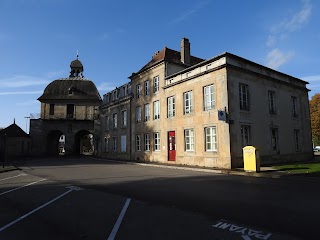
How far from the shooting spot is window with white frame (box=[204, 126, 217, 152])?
17.8 m

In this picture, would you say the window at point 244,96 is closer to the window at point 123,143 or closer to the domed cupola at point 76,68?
the window at point 123,143

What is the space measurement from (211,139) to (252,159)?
4106mm

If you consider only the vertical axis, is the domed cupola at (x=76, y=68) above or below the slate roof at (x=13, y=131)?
above

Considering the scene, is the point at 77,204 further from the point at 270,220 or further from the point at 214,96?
the point at 214,96

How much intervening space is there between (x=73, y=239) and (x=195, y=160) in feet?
49.7

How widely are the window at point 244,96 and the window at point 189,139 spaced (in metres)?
4.25

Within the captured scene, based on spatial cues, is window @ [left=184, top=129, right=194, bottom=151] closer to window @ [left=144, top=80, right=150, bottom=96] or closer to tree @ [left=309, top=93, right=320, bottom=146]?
window @ [left=144, top=80, right=150, bottom=96]

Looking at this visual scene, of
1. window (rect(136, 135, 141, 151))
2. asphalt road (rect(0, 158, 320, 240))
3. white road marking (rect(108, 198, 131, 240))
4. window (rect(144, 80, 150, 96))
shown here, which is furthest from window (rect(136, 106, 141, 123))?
white road marking (rect(108, 198, 131, 240))

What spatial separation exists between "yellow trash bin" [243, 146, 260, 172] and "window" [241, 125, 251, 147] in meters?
2.92

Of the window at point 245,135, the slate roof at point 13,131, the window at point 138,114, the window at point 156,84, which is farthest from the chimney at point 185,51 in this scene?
the slate roof at point 13,131

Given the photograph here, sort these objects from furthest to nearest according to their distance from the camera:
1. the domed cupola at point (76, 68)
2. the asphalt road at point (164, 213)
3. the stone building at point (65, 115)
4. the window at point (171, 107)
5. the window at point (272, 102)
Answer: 1. the domed cupola at point (76, 68)
2. the stone building at point (65, 115)
3. the window at point (171, 107)
4. the window at point (272, 102)
5. the asphalt road at point (164, 213)

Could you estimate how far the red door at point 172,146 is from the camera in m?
21.8

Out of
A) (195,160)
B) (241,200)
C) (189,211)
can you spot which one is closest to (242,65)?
(195,160)

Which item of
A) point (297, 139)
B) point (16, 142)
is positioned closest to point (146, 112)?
point (297, 139)
